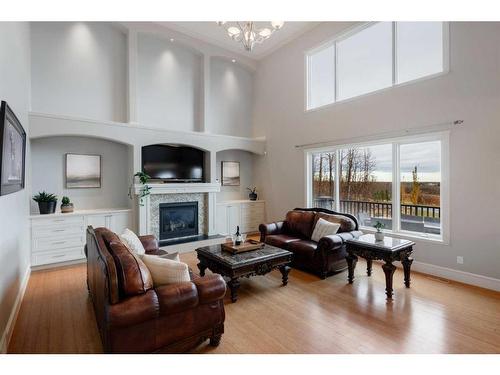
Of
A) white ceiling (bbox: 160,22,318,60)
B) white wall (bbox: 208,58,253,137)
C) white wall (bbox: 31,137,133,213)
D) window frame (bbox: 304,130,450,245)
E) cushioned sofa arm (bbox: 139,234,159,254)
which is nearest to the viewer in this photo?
cushioned sofa arm (bbox: 139,234,159,254)

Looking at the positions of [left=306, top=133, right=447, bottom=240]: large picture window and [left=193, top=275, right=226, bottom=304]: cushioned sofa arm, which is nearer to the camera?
[left=193, top=275, right=226, bottom=304]: cushioned sofa arm

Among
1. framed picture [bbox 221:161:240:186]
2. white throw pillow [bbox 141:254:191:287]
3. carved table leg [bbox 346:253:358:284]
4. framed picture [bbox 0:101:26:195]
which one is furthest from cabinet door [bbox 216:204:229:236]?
white throw pillow [bbox 141:254:191:287]

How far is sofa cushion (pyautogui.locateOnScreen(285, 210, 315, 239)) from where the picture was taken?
4973mm

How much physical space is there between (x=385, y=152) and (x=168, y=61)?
5327 mm

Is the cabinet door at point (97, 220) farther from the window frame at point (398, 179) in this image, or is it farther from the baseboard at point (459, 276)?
the baseboard at point (459, 276)

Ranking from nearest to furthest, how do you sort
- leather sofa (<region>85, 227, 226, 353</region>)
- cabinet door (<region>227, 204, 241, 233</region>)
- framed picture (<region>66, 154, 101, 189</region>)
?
1. leather sofa (<region>85, 227, 226, 353</region>)
2. framed picture (<region>66, 154, 101, 189</region>)
3. cabinet door (<region>227, 204, 241, 233</region>)

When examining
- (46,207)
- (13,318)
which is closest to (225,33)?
(46,207)

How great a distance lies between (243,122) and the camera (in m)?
7.72

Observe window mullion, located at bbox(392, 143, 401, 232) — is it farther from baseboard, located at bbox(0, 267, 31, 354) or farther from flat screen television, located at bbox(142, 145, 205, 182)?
baseboard, located at bbox(0, 267, 31, 354)

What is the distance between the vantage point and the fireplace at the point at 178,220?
231 inches

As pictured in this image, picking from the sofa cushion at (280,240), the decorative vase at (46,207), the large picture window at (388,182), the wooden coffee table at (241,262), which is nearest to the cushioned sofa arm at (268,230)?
the sofa cushion at (280,240)

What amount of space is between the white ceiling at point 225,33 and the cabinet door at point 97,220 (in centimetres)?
449

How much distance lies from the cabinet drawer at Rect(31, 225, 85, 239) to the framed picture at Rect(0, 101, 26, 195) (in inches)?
75.0

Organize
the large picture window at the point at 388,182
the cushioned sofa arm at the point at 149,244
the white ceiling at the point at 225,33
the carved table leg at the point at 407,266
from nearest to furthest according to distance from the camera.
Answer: the carved table leg at the point at 407,266 < the cushioned sofa arm at the point at 149,244 < the large picture window at the point at 388,182 < the white ceiling at the point at 225,33
